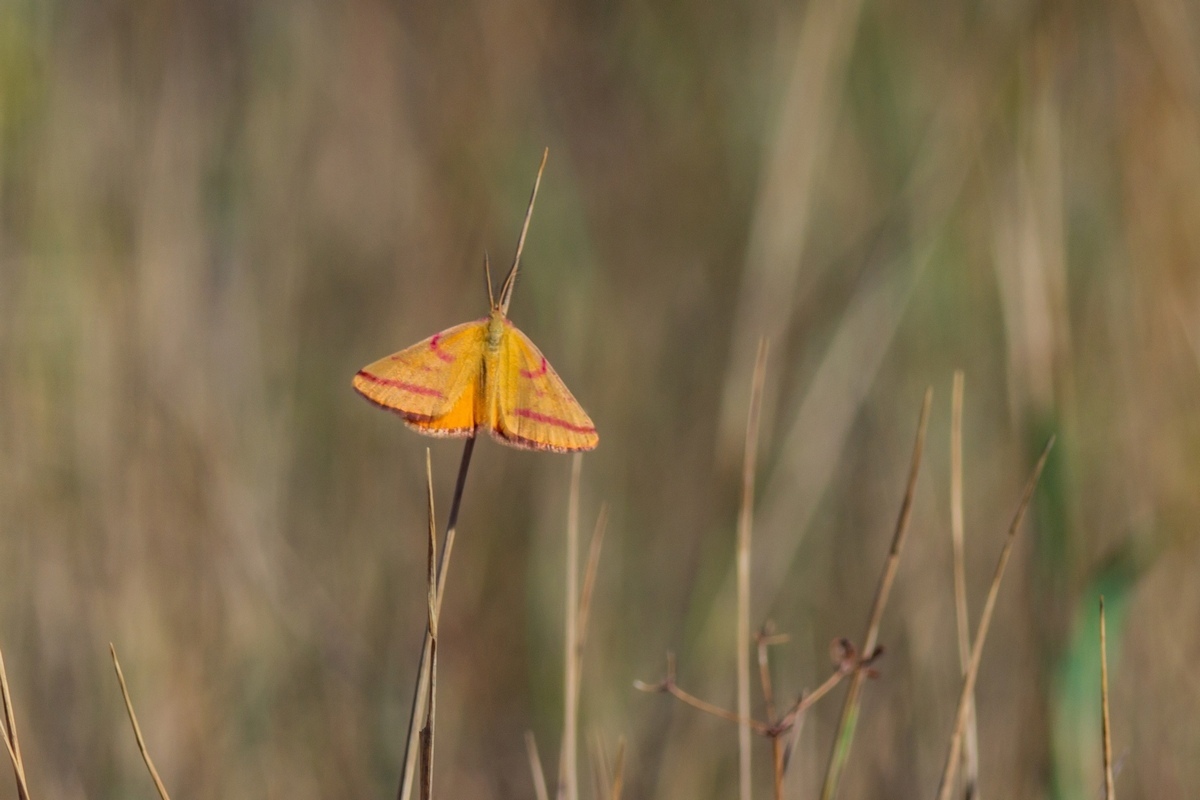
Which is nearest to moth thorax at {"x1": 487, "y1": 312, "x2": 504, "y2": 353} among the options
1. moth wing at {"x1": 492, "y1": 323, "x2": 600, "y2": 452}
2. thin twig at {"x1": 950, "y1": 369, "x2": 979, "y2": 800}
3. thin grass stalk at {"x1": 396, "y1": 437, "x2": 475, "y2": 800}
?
moth wing at {"x1": 492, "y1": 323, "x2": 600, "y2": 452}

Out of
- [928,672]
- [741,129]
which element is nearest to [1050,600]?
[928,672]

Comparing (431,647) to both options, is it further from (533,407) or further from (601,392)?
(601,392)

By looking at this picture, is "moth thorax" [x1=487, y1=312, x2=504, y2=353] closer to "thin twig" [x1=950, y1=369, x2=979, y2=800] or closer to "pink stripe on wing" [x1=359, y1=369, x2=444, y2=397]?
"pink stripe on wing" [x1=359, y1=369, x2=444, y2=397]

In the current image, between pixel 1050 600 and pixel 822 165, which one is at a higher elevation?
pixel 822 165

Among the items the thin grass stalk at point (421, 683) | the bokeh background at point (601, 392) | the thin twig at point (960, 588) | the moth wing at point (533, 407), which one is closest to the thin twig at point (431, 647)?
the thin grass stalk at point (421, 683)

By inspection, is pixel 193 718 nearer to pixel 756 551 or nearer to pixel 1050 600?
pixel 756 551

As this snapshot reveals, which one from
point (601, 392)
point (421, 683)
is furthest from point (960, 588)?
point (601, 392)
